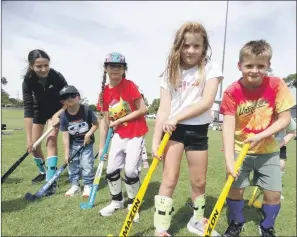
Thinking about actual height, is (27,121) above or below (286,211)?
above

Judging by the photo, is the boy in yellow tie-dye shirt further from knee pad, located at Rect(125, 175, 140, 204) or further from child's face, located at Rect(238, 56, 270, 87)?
knee pad, located at Rect(125, 175, 140, 204)

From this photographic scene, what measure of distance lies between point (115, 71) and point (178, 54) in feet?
3.85

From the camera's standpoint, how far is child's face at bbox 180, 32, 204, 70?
3264 mm

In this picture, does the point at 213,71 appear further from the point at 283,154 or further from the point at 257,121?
the point at 283,154

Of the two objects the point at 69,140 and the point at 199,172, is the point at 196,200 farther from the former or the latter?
the point at 69,140

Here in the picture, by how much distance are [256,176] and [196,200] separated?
0.77m

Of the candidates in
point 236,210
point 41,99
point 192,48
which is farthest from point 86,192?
point 192,48

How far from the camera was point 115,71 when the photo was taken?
4168mm

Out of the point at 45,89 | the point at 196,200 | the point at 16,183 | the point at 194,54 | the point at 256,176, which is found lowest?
the point at 16,183

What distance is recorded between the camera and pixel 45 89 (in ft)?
17.4

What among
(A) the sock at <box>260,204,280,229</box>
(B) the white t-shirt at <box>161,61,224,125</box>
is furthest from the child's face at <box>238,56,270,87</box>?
(A) the sock at <box>260,204,280,229</box>

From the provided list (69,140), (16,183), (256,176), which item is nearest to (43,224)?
(69,140)

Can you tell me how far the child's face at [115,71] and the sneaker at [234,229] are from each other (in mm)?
2413

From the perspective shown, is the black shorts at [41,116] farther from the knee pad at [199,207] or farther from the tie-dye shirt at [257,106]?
the tie-dye shirt at [257,106]
